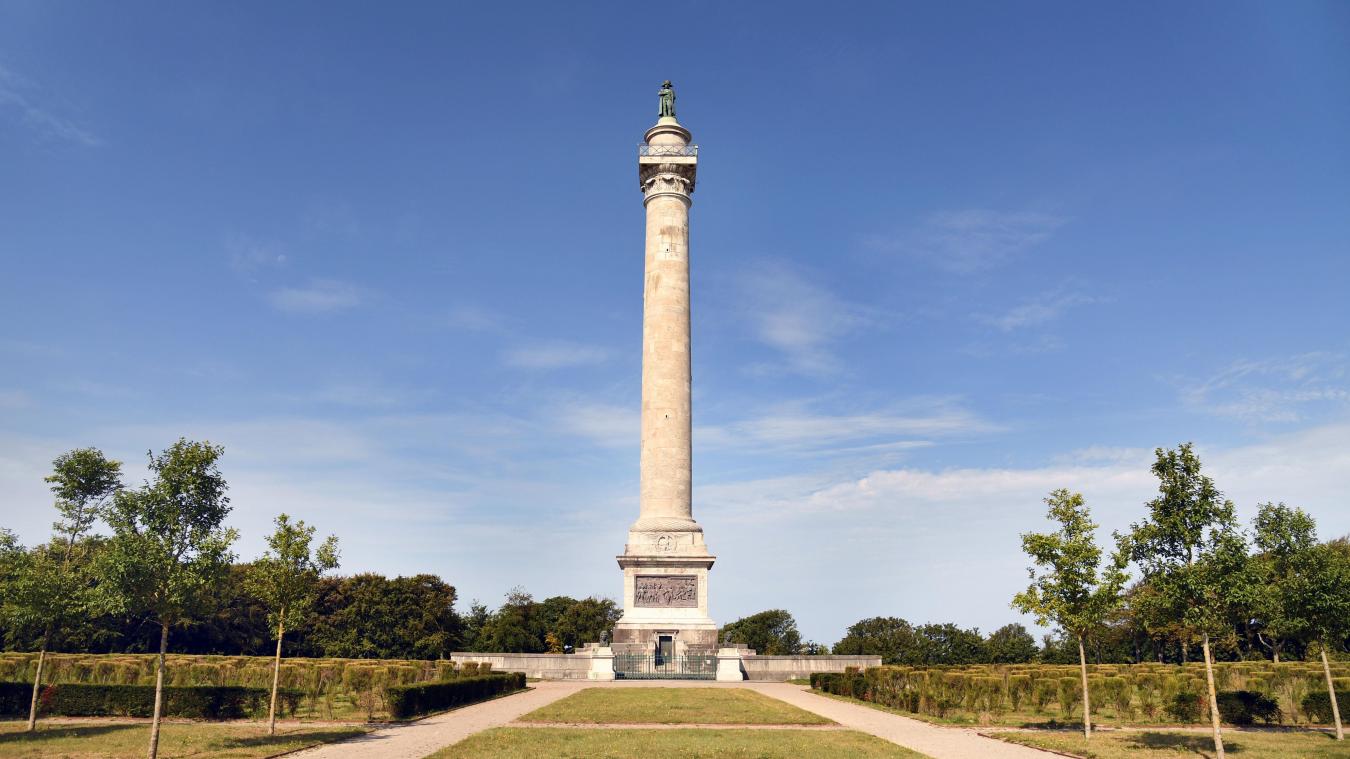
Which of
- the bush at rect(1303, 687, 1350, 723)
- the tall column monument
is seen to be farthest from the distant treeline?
the bush at rect(1303, 687, 1350, 723)

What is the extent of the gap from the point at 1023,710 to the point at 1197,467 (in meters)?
15.4

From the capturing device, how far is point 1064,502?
24.1 meters

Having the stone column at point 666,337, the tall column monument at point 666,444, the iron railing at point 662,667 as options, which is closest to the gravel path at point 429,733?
the iron railing at point 662,667

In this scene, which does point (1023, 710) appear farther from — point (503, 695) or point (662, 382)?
point (662, 382)

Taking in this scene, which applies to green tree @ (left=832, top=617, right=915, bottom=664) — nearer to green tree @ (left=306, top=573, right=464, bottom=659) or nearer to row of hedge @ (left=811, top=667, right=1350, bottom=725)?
row of hedge @ (left=811, top=667, right=1350, bottom=725)

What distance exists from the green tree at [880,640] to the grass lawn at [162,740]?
39582 millimetres

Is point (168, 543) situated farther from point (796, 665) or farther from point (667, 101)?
point (667, 101)

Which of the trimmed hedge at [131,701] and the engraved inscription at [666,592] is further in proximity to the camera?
the engraved inscription at [666,592]

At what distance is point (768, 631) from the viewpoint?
80.4 m

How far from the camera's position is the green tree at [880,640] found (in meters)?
56.7

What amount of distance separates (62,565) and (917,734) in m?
24.9

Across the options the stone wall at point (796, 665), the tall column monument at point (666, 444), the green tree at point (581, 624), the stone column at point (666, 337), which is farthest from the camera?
the green tree at point (581, 624)

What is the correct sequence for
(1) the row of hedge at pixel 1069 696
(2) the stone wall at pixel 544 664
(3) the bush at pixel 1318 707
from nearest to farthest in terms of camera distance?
(3) the bush at pixel 1318 707
(1) the row of hedge at pixel 1069 696
(2) the stone wall at pixel 544 664

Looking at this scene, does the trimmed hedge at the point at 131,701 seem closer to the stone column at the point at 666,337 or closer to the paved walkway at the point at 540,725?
the paved walkway at the point at 540,725
